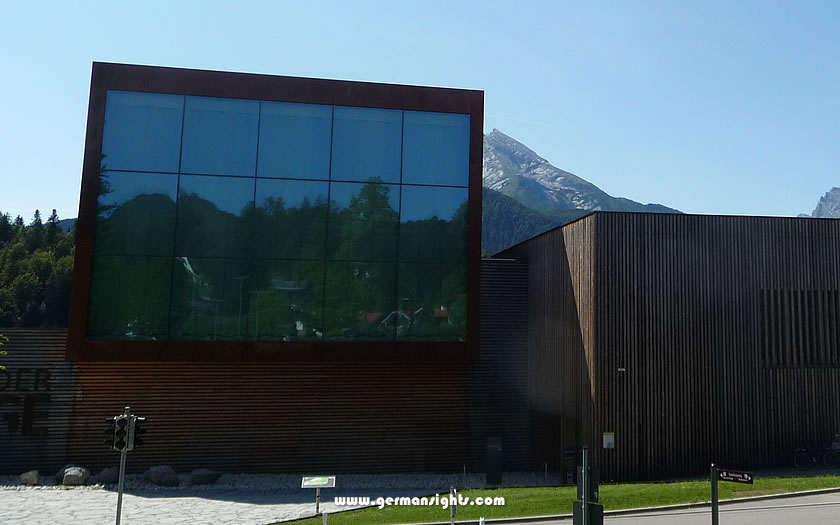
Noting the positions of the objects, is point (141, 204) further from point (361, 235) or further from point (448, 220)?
point (448, 220)

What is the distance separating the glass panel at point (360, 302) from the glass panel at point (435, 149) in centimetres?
362

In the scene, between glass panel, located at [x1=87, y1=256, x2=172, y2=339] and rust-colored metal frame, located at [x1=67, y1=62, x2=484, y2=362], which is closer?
rust-colored metal frame, located at [x1=67, y1=62, x2=484, y2=362]

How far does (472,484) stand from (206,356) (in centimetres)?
1014

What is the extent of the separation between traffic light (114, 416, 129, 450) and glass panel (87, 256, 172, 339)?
8.34m

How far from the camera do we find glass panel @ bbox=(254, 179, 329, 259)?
21.4m

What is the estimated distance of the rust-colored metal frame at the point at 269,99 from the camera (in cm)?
2048

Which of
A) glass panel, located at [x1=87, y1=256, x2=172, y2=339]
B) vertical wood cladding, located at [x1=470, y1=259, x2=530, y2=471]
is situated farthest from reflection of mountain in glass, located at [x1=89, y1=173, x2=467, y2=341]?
vertical wood cladding, located at [x1=470, y1=259, x2=530, y2=471]

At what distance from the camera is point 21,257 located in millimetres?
76812

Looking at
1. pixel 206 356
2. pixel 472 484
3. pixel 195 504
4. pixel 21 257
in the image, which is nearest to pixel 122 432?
pixel 195 504

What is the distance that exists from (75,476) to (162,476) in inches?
111

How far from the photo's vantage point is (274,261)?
70.2 ft

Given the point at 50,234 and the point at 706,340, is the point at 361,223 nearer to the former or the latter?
the point at 706,340

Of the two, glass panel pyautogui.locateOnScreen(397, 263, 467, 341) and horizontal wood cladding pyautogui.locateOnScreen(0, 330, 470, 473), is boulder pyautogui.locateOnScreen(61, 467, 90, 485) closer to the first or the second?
horizontal wood cladding pyautogui.locateOnScreen(0, 330, 470, 473)

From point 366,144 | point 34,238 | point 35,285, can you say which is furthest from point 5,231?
point 366,144
